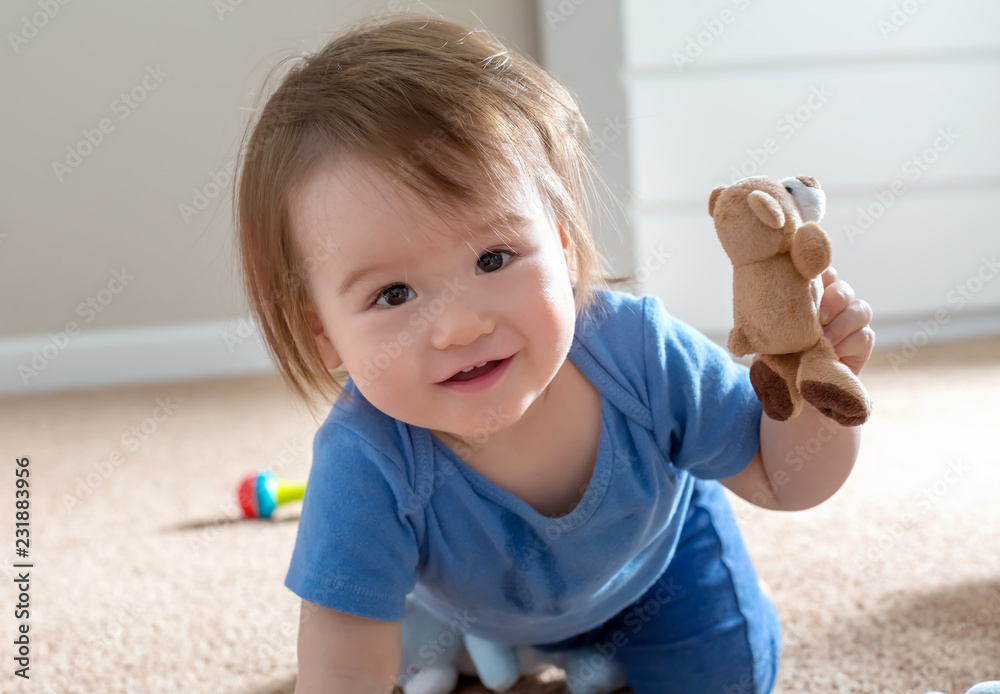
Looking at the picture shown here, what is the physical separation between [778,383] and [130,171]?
1663 millimetres

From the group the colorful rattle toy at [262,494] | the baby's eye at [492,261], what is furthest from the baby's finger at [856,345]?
the colorful rattle toy at [262,494]

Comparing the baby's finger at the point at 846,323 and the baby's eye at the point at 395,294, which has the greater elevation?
the baby's eye at the point at 395,294

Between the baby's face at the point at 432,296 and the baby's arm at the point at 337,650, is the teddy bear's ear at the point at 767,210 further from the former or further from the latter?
the baby's arm at the point at 337,650

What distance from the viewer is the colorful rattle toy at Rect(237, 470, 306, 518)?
1.12 m

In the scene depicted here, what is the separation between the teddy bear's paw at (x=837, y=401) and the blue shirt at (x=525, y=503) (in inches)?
7.0

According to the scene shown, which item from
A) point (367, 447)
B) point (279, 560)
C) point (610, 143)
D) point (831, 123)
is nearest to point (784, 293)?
point (367, 447)

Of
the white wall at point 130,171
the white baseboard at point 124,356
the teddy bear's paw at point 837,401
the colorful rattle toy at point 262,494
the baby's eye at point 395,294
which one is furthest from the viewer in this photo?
the white baseboard at point 124,356

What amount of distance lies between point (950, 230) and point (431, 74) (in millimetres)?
1481

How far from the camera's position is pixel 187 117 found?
1877mm

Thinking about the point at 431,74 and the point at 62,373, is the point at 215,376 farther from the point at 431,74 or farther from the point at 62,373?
the point at 431,74

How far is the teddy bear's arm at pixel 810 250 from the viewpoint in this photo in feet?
1.65

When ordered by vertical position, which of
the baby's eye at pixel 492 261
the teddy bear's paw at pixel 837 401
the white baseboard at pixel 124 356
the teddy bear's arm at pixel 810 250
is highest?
the teddy bear's arm at pixel 810 250

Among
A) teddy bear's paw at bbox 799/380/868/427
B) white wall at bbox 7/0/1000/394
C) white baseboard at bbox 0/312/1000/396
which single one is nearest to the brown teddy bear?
teddy bear's paw at bbox 799/380/868/427

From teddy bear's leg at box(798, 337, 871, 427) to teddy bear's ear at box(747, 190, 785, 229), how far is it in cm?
8
